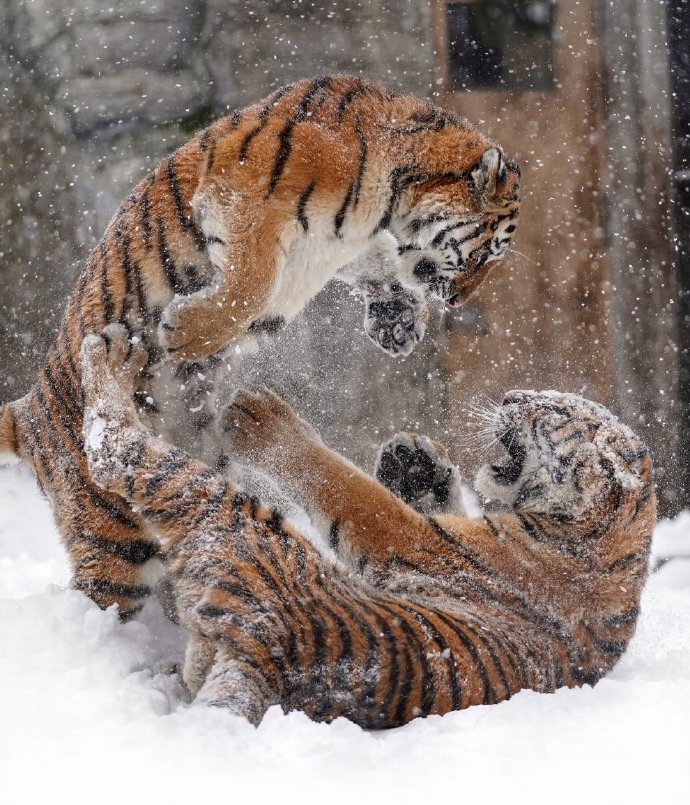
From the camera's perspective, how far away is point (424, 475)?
7.08ft

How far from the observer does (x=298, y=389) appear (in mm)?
3211

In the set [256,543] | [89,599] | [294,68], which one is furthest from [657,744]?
[294,68]

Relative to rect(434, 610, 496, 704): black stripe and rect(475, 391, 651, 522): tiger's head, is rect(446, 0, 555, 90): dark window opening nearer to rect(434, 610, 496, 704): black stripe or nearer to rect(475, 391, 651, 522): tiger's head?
rect(475, 391, 651, 522): tiger's head

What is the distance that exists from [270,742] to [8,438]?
3.06 ft

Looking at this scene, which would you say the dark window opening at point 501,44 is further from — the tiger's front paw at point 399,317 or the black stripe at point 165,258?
the black stripe at point 165,258

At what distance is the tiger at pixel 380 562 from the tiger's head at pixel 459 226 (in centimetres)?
33

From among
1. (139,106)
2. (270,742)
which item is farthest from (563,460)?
(139,106)

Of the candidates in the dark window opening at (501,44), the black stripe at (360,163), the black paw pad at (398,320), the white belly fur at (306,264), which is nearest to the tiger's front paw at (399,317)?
the black paw pad at (398,320)

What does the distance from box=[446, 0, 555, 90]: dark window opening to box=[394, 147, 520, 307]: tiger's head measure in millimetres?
1367

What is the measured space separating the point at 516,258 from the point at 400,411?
0.72m

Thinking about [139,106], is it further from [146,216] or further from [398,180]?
[398,180]

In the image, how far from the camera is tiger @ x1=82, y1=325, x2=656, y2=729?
4.92ft

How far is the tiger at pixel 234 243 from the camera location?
172cm

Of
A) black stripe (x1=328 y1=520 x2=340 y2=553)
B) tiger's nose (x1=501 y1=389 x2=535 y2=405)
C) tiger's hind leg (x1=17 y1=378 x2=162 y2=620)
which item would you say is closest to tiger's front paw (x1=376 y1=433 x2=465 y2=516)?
tiger's nose (x1=501 y1=389 x2=535 y2=405)
